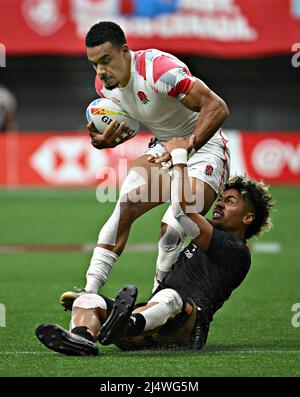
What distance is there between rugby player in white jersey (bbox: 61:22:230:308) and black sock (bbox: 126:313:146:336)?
22.2 inches

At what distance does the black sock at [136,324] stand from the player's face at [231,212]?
0.89m

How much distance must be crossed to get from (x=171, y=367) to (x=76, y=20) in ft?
54.9

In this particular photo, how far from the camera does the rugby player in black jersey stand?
5512 millimetres

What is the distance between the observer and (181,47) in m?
21.6

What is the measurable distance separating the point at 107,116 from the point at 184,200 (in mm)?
1135

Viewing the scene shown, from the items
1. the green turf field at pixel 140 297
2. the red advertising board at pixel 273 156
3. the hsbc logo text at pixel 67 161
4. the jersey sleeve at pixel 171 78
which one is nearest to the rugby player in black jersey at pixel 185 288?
the green turf field at pixel 140 297

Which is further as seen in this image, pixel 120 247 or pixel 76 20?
pixel 76 20

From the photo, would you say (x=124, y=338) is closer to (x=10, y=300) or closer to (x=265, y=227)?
(x=265, y=227)

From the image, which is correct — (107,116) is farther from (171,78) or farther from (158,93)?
(171,78)

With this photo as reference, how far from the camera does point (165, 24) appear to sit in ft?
70.0

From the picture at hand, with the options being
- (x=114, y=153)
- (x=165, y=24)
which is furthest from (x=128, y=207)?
(x=165, y=24)

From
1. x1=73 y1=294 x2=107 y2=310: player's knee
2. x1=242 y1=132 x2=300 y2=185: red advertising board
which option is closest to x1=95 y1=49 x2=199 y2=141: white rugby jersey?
x1=73 y1=294 x2=107 y2=310: player's knee
